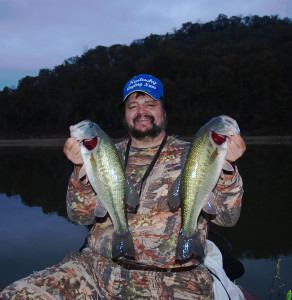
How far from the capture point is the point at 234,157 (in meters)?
3.11

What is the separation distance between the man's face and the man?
434mm

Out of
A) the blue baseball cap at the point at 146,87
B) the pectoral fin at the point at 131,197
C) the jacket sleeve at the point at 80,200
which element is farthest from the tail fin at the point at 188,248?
the blue baseball cap at the point at 146,87

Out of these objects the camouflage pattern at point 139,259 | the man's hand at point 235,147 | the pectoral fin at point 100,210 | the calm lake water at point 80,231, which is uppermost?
the man's hand at point 235,147

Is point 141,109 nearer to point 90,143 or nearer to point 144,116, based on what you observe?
point 144,116

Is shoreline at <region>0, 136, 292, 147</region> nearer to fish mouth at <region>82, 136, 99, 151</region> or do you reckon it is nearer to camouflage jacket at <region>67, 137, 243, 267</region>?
camouflage jacket at <region>67, 137, 243, 267</region>

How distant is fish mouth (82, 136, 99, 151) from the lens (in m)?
3.16

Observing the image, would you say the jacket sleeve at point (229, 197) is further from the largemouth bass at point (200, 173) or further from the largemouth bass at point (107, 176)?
the largemouth bass at point (107, 176)

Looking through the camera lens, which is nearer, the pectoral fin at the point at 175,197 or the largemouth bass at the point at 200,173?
the largemouth bass at the point at 200,173

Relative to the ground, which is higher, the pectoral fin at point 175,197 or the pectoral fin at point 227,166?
the pectoral fin at point 227,166

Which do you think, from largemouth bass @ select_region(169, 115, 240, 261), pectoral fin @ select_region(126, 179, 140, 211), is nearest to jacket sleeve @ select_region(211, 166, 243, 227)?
largemouth bass @ select_region(169, 115, 240, 261)

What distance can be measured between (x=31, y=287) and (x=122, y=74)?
82.6 meters

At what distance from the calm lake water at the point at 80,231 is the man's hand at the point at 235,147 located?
3.49 m

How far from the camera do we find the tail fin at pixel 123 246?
3100 mm

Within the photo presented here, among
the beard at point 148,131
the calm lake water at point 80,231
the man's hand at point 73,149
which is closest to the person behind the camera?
the man's hand at point 73,149
